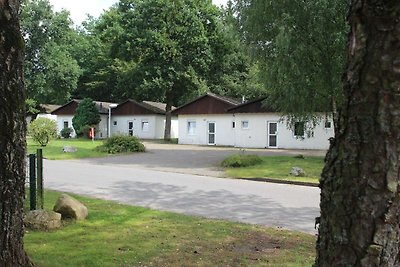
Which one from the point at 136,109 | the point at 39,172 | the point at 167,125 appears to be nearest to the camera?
the point at 39,172

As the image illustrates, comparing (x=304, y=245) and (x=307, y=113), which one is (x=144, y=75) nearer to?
(x=307, y=113)

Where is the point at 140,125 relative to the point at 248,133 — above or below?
above

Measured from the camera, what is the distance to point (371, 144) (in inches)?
85.0

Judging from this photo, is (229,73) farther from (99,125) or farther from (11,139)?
(11,139)

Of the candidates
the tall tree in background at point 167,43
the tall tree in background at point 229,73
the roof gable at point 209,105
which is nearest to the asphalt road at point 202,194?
the roof gable at point 209,105

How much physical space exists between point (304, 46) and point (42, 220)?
1409 cm

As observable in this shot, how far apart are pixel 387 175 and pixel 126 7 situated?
45.7 metres

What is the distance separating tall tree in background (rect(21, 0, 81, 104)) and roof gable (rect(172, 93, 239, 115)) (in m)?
17.3

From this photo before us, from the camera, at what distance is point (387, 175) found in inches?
84.7

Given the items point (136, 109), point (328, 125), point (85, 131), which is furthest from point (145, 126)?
point (328, 125)

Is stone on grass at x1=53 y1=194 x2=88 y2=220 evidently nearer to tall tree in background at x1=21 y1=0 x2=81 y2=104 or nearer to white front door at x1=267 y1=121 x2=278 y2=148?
white front door at x1=267 y1=121 x2=278 y2=148

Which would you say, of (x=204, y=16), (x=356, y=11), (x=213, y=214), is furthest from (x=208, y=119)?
(x=356, y=11)

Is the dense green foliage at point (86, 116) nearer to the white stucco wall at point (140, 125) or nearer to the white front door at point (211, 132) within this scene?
the white stucco wall at point (140, 125)

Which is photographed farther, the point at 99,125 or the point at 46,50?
the point at 99,125
